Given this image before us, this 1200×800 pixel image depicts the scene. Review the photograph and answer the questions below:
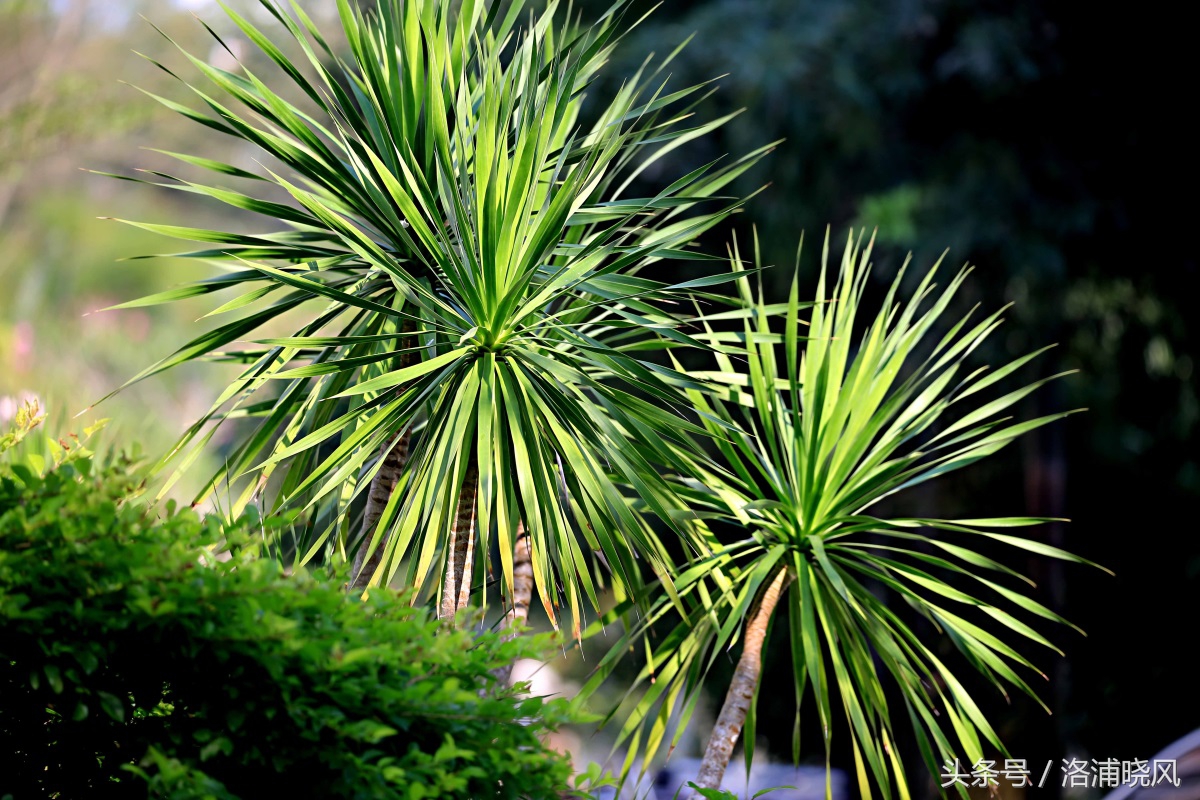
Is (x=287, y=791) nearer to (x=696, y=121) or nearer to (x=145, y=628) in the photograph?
(x=145, y=628)

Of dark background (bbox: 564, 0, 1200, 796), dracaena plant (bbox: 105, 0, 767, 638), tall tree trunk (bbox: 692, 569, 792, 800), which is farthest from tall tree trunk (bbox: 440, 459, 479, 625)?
dark background (bbox: 564, 0, 1200, 796)

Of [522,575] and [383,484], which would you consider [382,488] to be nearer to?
[383,484]

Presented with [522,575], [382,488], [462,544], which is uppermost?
[382,488]

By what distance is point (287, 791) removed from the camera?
1854 millimetres

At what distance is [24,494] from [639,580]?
139 centimetres

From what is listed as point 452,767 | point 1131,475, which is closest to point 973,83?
point 1131,475

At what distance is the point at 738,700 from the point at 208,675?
1.48 m

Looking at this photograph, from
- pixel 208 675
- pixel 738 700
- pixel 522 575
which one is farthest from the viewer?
pixel 522 575

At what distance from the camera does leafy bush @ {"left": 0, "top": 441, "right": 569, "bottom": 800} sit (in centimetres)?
173

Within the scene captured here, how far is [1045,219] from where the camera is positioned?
673 cm

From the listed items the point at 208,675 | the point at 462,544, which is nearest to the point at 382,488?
the point at 462,544

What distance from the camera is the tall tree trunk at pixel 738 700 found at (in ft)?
8.98

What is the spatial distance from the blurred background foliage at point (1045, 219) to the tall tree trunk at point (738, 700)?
13.7ft

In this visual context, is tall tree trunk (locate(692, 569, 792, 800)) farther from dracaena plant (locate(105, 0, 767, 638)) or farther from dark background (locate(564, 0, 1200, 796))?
dark background (locate(564, 0, 1200, 796))
